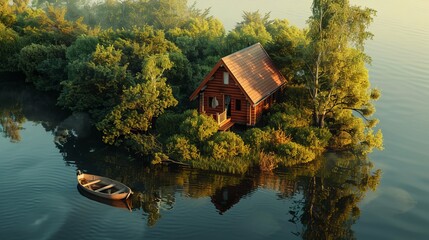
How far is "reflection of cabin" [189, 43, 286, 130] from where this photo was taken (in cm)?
4430

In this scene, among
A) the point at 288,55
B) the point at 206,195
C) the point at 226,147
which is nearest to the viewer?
the point at 206,195

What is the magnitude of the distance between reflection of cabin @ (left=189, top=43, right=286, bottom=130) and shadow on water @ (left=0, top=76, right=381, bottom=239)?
7574 mm

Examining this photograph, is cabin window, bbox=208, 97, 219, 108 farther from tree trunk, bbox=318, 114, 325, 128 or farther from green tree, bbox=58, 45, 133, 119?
tree trunk, bbox=318, 114, 325, 128

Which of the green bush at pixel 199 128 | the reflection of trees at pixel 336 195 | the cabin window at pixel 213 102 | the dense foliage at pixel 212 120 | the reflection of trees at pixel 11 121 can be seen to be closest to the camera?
the reflection of trees at pixel 336 195

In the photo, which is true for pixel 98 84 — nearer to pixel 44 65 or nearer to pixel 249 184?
pixel 44 65

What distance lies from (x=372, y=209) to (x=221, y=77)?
18.8m

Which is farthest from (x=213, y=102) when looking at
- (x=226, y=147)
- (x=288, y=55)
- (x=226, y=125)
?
(x=288, y=55)

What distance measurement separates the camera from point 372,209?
34812 millimetres

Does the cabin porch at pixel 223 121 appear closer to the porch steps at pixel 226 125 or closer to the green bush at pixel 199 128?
the porch steps at pixel 226 125

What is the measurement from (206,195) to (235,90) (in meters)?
12.6

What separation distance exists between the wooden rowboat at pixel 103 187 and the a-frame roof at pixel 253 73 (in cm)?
1310

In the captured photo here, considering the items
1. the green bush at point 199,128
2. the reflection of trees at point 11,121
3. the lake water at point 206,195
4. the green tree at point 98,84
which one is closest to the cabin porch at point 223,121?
the green bush at point 199,128

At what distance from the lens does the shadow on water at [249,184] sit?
1328 inches

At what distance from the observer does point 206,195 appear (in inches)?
1448
